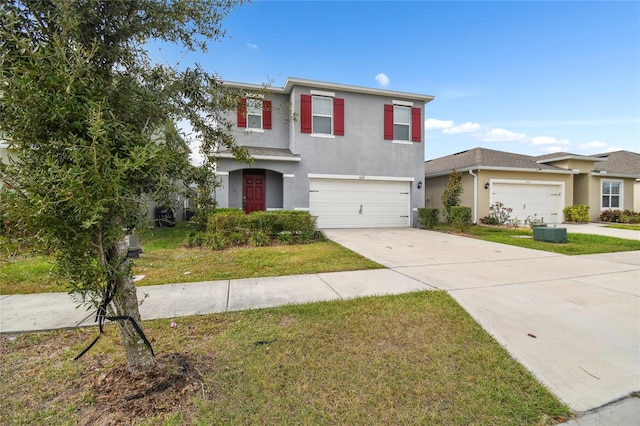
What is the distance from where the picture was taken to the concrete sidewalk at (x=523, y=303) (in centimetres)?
252

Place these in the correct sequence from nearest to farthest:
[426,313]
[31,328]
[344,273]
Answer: [31,328]
[426,313]
[344,273]

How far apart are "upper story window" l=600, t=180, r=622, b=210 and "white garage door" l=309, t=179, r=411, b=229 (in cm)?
1361

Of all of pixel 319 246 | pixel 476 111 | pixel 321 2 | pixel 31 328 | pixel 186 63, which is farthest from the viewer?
pixel 476 111

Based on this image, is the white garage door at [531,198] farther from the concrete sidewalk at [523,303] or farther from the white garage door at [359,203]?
the concrete sidewalk at [523,303]

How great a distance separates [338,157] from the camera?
513 inches

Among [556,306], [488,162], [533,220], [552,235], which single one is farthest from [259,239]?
[533,220]

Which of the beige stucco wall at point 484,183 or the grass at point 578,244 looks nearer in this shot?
the grass at point 578,244

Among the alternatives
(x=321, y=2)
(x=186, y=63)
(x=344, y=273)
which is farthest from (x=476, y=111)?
(x=186, y=63)

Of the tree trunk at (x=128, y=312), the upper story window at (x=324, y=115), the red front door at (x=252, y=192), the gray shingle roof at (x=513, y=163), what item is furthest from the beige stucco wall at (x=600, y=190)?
the tree trunk at (x=128, y=312)

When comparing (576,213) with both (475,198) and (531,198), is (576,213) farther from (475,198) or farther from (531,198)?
(475,198)

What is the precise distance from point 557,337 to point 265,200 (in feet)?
37.7

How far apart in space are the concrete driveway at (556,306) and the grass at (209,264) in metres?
1.08

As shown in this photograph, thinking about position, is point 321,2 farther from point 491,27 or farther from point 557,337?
point 557,337

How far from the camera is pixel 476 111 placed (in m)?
17.0
